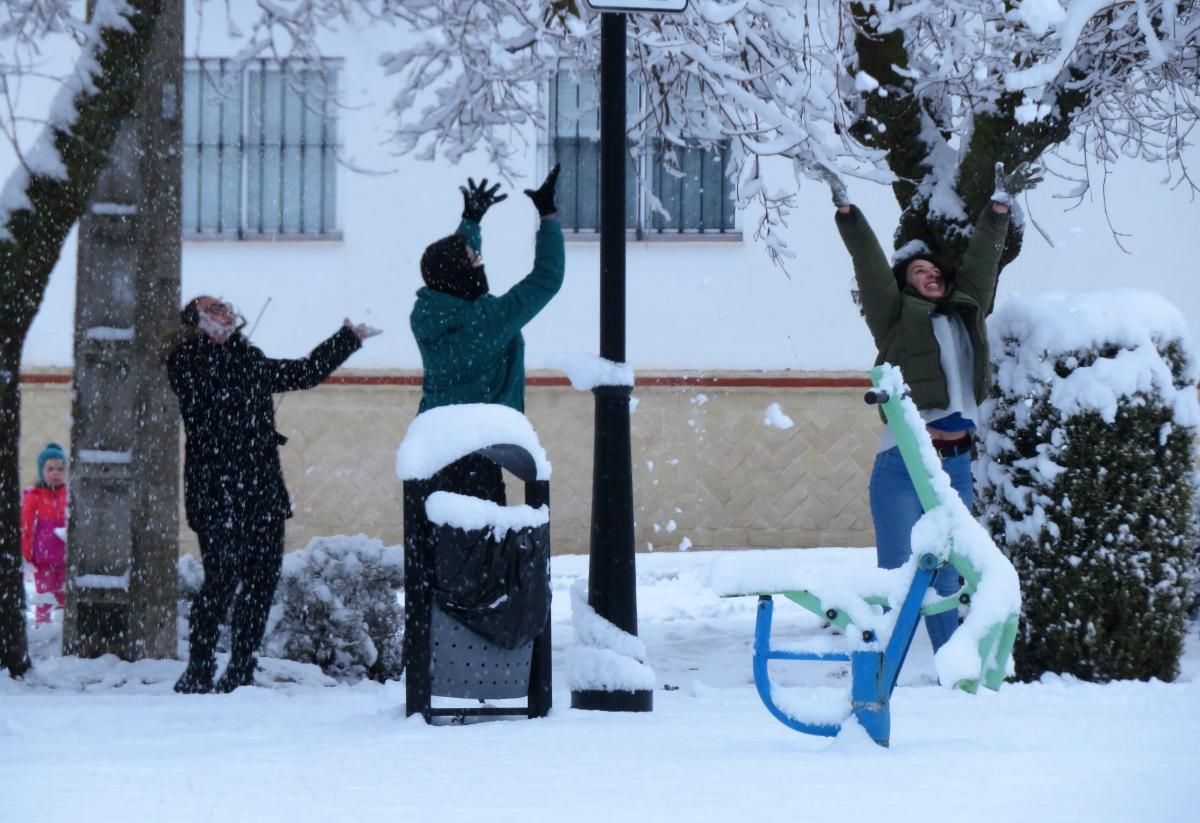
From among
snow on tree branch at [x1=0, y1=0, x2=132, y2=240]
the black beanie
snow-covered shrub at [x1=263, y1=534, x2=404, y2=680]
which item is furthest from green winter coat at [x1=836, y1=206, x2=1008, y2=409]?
snow on tree branch at [x1=0, y1=0, x2=132, y2=240]

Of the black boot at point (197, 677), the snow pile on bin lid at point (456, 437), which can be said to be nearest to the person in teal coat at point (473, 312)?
the snow pile on bin lid at point (456, 437)

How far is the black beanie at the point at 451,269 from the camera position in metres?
6.09

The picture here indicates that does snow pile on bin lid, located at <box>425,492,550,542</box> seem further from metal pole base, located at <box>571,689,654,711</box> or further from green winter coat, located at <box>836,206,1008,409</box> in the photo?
green winter coat, located at <box>836,206,1008,409</box>

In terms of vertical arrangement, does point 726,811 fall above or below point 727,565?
below

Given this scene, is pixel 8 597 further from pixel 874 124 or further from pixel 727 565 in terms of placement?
pixel 874 124

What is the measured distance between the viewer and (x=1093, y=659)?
22.3 ft

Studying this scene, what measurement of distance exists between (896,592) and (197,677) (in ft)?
11.5

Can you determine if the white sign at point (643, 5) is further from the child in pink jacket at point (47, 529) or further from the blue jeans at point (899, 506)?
the child in pink jacket at point (47, 529)

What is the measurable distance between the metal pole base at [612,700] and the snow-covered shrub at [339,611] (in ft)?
6.67

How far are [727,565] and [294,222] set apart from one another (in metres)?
10.3

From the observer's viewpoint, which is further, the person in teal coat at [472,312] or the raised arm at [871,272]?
the raised arm at [871,272]

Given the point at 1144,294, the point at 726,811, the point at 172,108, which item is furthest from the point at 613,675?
the point at 172,108

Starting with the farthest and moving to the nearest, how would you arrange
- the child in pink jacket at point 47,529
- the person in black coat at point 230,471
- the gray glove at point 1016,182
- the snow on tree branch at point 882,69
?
the child in pink jacket at point 47,529
the snow on tree branch at point 882,69
the person in black coat at point 230,471
the gray glove at point 1016,182

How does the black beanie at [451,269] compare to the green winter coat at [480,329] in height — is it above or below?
above
